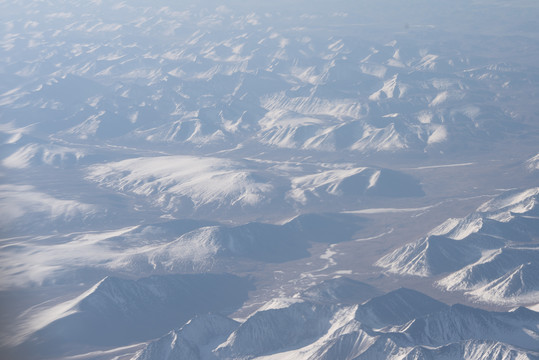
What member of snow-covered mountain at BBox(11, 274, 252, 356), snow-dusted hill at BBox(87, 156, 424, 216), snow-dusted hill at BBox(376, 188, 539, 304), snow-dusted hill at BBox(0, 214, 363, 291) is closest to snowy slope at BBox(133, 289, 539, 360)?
snow-dusted hill at BBox(376, 188, 539, 304)

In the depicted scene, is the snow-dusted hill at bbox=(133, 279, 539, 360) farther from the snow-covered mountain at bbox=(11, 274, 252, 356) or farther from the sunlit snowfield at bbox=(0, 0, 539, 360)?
the snow-covered mountain at bbox=(11, 274, 252, 356)

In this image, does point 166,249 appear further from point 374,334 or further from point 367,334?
point 374,334

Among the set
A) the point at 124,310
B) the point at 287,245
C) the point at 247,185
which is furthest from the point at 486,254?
the point at 247,185

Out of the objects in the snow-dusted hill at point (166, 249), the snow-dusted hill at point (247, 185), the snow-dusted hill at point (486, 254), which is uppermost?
the snow-dusted hill at point (486, 254)

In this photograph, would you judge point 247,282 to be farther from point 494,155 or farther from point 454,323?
point 494,155

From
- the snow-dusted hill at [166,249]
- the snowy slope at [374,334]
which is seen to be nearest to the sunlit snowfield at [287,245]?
the snowy slope at [374,334]

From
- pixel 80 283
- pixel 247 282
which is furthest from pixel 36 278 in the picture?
pixel 247 282

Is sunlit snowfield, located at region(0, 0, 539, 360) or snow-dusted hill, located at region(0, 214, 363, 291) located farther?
snow-dusted hill, located at region(0, 214, 363, 291)

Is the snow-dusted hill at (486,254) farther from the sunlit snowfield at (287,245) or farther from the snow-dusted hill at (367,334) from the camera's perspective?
the snow-dusted hill at (367,334)
